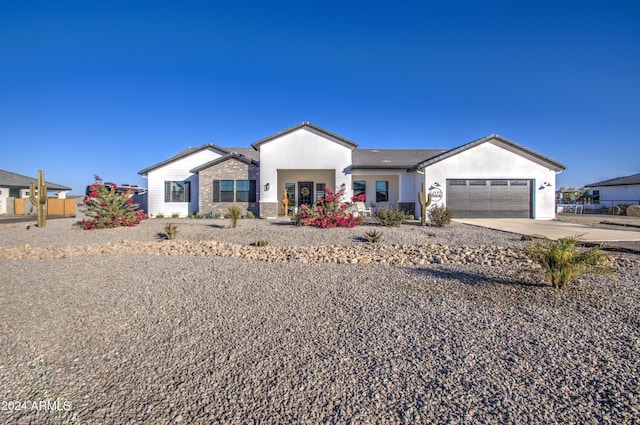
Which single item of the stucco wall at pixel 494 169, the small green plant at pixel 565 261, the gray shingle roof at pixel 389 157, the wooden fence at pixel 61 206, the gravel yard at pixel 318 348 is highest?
the gray shingle roof at pixel 389 157

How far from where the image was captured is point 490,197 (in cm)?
1906

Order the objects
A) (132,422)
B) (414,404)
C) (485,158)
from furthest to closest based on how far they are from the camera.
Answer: (485,158)
(414,404)
(132,422)

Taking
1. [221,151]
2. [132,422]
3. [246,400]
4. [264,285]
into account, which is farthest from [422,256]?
[221,151]

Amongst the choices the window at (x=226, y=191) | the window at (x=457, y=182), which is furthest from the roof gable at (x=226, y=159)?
the window at (x=457, y=182)

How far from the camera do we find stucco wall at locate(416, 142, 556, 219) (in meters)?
18.9

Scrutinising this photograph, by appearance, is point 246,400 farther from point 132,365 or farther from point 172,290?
point 172,290

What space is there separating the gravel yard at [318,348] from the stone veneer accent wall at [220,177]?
1449cm

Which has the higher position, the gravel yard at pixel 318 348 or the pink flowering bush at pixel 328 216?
the pink flowering bush at pixel 328 216

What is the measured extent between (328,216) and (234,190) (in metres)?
9.50

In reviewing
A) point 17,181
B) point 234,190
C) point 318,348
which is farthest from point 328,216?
point 17,181

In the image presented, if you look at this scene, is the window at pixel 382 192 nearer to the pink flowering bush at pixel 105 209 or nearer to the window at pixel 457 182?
the window at pixel 457 182

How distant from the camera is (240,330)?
11.8 feet

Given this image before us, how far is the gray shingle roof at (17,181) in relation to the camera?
1080 inches

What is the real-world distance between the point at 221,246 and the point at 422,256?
18.6 ft
